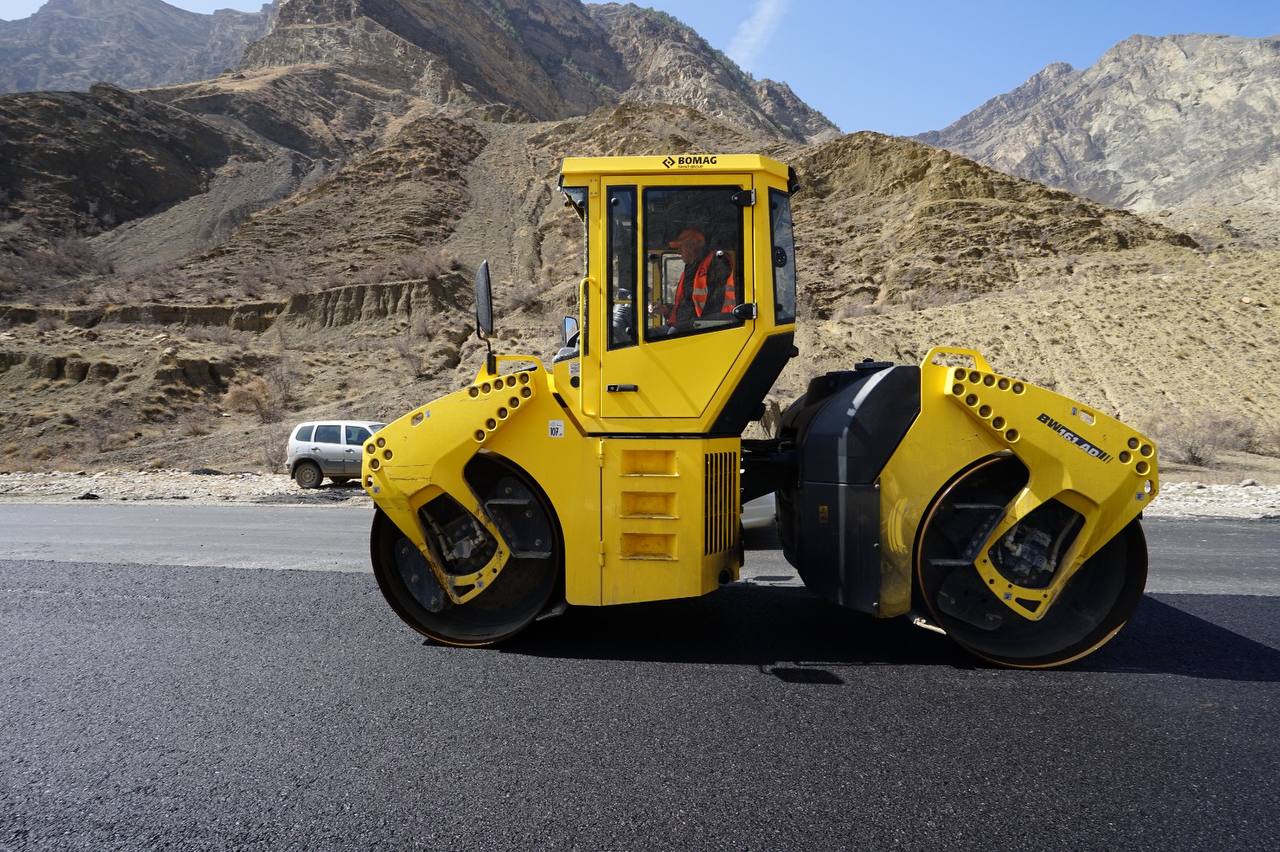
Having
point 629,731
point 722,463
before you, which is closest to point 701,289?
point 722,463

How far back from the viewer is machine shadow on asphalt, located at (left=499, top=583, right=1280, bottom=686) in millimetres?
3848

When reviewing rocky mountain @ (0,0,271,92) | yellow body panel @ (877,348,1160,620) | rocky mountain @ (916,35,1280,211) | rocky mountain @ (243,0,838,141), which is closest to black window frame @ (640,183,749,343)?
yellow body panel @ (877,348,1160,620)

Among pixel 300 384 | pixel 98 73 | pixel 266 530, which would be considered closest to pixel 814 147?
pixel 300 384

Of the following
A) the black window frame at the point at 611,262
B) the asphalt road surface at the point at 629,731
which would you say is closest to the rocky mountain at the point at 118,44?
the asphalt road surface at the point at 629,731

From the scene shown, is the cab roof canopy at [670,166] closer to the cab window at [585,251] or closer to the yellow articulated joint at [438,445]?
the cab window at [585,251]

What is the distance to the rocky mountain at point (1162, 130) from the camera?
231ft

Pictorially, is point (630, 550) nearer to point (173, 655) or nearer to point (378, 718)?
point (378, 718)

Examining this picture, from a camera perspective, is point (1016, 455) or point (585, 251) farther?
point (585, 251)

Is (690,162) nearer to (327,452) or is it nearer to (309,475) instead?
(327,452)

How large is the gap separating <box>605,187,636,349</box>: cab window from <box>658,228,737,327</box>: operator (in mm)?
217

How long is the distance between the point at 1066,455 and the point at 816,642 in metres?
1.64

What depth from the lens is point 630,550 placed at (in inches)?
158

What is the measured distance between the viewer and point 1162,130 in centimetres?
8756

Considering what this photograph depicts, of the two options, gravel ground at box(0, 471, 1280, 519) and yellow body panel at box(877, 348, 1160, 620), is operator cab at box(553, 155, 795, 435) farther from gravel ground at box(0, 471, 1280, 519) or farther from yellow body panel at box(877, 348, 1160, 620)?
gravel ground at box(0, 471, 1280, 519)
